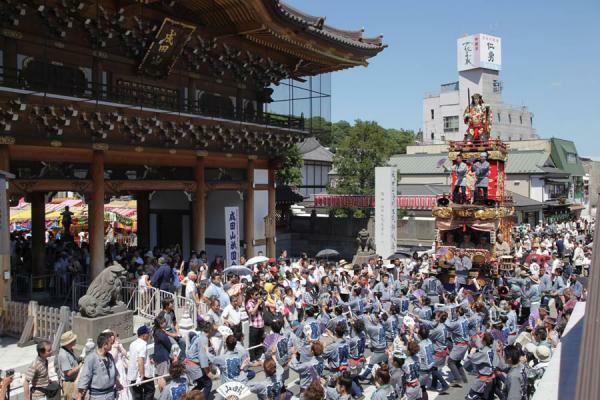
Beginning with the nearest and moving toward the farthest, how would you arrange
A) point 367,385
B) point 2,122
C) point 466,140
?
point 367,385 → point 2,122 → point 466,140

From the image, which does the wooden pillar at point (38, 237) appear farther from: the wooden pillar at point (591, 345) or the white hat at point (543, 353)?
the wooden pillar at point (591, 345)

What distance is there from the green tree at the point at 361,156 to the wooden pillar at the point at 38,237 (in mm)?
17283

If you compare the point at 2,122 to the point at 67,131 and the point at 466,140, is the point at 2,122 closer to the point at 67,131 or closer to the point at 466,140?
the point at 67,131

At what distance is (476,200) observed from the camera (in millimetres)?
23844

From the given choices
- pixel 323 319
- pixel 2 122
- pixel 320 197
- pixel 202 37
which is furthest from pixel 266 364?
pixel 320 197

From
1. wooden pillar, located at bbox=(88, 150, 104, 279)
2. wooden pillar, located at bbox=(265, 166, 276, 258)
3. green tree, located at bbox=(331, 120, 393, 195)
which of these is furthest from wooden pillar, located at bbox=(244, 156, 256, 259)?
green tree, located at bbox=(331, 120, 393, 195)

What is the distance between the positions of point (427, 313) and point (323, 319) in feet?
7.46

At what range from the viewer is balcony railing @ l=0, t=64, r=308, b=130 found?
519 inches

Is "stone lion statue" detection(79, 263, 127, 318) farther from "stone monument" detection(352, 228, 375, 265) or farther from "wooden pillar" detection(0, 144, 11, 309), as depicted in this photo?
"stone monument" detection(352, 228, 375, 265)

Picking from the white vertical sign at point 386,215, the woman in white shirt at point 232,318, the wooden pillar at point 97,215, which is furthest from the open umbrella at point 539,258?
the wooden pillar at point 97,215

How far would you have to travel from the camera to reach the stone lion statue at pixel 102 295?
1068 cm

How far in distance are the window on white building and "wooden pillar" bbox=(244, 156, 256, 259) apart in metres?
48.5

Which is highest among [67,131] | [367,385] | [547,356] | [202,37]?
[202,37]

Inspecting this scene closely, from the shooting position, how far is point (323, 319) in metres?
10.3
